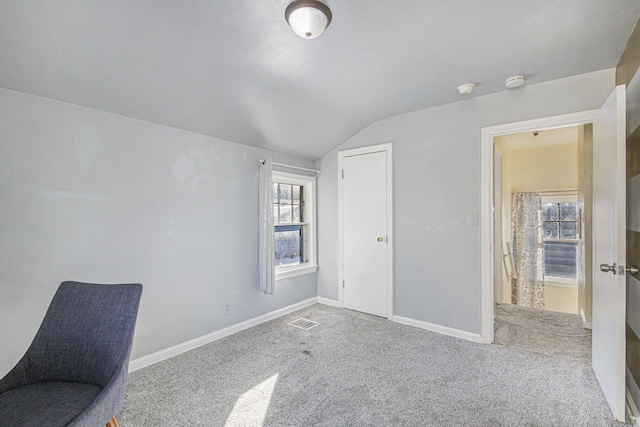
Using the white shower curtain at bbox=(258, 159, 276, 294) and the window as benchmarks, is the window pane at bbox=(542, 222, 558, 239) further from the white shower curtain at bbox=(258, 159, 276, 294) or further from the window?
the white shower curtain at bbox=(258, 159, 276, 294)

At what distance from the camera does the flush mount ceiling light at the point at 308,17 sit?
5.58 feet

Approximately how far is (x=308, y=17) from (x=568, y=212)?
5685 mm

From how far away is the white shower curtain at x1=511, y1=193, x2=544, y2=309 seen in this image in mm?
5098

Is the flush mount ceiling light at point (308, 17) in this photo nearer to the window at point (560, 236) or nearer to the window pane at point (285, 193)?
the window pane at point (285, 193)

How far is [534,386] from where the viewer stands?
2223 mm

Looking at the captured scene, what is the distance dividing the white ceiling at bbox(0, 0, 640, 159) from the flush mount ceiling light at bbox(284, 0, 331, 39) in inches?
2.4

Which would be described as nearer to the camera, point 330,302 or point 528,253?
point 330,302

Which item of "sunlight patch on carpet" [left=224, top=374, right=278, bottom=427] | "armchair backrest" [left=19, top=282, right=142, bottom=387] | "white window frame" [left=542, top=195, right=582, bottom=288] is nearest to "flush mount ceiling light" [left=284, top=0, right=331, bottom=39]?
"armchair backrest" [left=19, top=282, right=142, bottom=387]

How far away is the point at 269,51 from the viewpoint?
2178mm

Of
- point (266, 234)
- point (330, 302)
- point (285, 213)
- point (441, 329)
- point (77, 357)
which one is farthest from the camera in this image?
point (330, 302)

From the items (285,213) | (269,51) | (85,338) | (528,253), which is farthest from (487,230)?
(85,338)

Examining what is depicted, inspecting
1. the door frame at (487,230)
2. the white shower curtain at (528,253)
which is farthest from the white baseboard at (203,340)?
the white shower curtain at (528,253)

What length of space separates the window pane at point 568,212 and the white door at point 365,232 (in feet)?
12.3

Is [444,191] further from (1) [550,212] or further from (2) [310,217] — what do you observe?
(1) [550,212]
